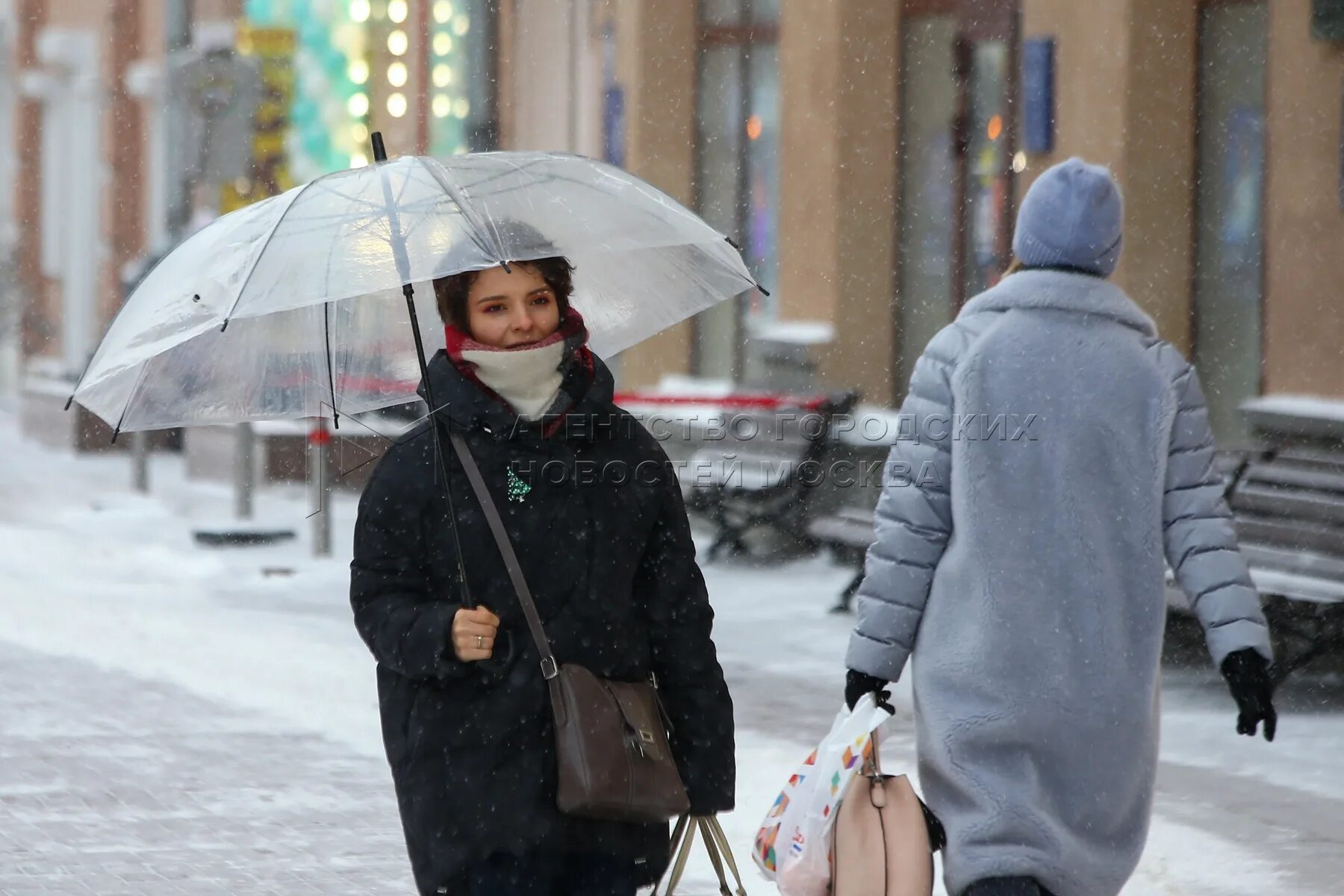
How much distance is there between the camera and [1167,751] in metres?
7.57

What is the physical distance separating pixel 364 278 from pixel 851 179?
10.6 m

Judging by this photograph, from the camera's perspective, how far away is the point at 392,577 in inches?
148

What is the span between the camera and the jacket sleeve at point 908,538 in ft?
13.2

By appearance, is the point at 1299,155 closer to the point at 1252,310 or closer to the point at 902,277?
the point at 1252,310

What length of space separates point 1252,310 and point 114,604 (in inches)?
240

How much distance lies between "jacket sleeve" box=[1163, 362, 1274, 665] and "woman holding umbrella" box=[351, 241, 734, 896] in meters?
0.88

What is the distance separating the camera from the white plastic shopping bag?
390 centimetres

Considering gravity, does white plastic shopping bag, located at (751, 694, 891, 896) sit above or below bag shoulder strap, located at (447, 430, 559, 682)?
below

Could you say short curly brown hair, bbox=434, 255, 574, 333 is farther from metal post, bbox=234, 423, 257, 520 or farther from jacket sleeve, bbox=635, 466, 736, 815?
metal post, bbox=234, 423, 257, 520

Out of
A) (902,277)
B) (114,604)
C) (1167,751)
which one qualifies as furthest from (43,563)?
(1167,751)

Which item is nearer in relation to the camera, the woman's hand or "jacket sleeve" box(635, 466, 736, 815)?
the woman's hand

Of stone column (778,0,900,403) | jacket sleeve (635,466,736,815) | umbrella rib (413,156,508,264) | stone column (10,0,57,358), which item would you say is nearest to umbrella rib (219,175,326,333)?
umbrella rib (413,156,508,264)

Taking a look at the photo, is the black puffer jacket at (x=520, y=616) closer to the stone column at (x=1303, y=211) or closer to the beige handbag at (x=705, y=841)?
the beige handbag at (x=705, y=841)

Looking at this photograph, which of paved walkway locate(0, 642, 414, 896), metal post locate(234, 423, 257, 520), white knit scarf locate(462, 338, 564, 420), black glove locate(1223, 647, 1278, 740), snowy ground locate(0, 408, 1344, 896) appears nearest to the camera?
white knit scarf locate(462, 338, 564, 420)
